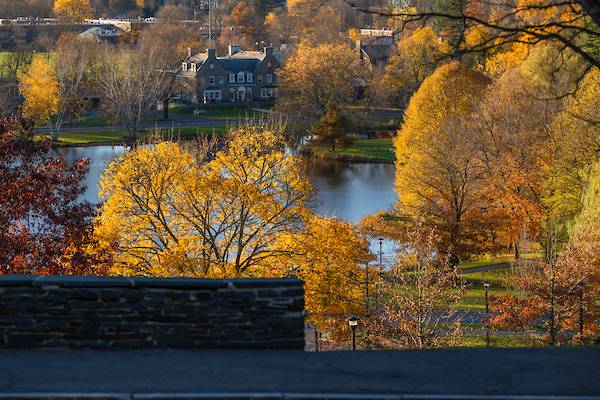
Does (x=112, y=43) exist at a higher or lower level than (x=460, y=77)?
higher

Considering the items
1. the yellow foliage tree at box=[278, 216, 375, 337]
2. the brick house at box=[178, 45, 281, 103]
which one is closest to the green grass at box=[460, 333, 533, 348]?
the yellow foliage tree at box=[278, 216, 375, 337]

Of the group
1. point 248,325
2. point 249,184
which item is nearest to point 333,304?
point 249,184

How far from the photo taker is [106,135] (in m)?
63.6

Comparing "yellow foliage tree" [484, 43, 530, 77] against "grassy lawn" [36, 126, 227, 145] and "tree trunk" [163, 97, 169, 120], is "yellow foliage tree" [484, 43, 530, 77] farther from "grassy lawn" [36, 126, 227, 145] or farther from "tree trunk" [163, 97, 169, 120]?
"tree trunk" [163, 97, 169, 120]

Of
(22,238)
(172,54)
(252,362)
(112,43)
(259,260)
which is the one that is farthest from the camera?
(112,43)

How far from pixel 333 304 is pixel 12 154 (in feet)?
25.3

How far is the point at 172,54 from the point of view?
78.6 metres

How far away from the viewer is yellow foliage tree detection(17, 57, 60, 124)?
63.8 m

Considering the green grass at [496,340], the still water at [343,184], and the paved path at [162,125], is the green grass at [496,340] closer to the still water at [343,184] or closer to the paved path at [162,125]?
the still water at [343,184]

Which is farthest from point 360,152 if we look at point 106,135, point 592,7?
point 592,7

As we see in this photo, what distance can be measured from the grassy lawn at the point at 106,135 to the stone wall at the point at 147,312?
51108 millimetres

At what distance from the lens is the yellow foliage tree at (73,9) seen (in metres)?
107

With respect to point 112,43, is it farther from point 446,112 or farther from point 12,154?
point 12,154

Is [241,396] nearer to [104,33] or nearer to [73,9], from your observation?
[104,33]
